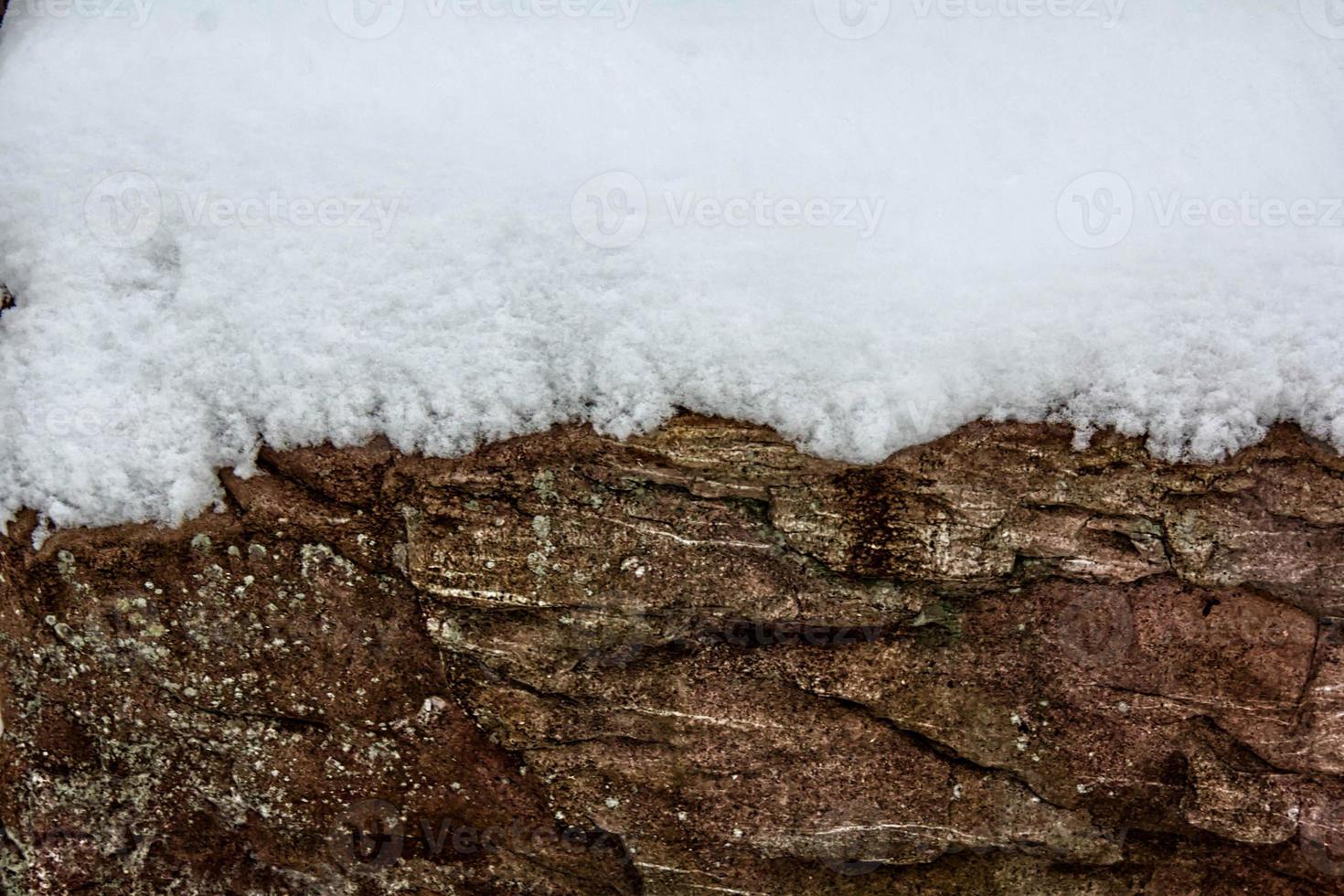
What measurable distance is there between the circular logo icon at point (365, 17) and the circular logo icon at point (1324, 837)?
14.5 ft

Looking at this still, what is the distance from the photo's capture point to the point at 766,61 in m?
3.63

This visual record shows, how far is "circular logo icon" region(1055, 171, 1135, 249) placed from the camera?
3.21 m

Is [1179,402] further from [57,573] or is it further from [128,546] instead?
[57,573]

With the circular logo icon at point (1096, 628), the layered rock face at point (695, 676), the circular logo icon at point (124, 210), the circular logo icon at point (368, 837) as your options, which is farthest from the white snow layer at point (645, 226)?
the circular logo icon at point (368, 837)

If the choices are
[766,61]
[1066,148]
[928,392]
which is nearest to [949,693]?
[928,392]

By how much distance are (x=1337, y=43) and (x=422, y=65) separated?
3447mm

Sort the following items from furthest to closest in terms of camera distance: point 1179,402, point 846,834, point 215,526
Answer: point 846,834 → point 215,526 → point 1179,402

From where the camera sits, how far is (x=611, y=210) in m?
3.31

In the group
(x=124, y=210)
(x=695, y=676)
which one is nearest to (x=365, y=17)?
(x=124, y=210)

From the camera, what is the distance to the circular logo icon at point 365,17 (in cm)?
→ 364

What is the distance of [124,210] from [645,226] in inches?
72.7

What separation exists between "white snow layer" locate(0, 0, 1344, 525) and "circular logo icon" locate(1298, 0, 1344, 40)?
0.5 inches

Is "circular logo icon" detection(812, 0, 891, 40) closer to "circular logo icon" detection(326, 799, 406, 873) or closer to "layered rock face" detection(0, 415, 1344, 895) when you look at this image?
"layered rock face" detection(0, 415, 1344, 895)

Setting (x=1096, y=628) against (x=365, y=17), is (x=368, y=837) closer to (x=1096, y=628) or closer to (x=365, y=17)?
(x=1096, y=628)
